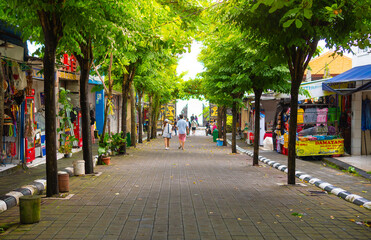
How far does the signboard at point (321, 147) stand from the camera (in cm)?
1641

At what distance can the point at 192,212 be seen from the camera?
7055 millimetres

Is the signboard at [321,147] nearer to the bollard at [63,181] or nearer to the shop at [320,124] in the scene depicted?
the shop at [320,124]

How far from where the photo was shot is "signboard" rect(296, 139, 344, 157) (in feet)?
53.8

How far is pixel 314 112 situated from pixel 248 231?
1333 centimetres

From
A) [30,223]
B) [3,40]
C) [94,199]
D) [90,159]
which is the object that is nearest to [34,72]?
[3,40]

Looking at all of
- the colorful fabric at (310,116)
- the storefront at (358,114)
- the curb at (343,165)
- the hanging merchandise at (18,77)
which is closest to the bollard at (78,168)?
the hanging merchandise at (18,77)

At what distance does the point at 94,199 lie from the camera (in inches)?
324

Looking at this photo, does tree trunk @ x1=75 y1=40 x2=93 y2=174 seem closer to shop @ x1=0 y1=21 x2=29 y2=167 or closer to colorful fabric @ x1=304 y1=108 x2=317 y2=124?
shop @ x1=0 y1=21 x2=29 y2=167

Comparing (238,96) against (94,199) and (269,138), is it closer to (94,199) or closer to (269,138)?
(269,138)

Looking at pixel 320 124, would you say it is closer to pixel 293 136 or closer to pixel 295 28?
pixel 293 136

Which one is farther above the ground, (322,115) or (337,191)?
(322,115)

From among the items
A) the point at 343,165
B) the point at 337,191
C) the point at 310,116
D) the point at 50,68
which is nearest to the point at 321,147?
the point at 310,116

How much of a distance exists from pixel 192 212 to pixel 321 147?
429 inches

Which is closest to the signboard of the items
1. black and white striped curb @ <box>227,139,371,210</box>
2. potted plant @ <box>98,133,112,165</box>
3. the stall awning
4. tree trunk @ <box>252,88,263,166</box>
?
the stall awning
